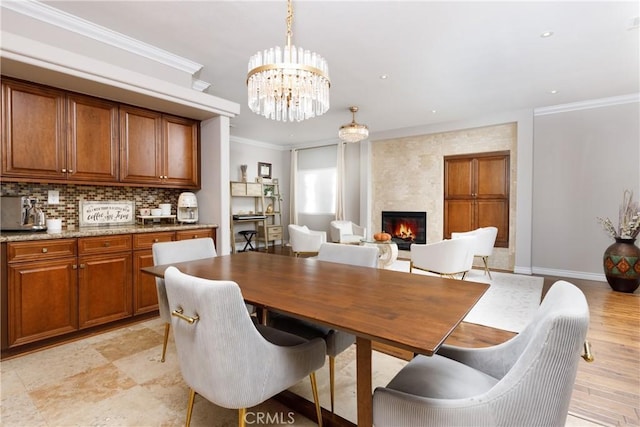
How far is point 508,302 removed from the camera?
11.8ft

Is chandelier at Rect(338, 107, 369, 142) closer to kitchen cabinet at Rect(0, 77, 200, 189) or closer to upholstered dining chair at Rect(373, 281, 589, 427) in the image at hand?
kitchen cabinet at Rect(0, 77, 200, 189)

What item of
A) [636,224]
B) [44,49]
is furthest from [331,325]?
[636,224]

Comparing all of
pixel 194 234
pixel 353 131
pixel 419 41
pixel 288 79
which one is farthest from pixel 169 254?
pixel 353 131

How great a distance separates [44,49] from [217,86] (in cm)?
189

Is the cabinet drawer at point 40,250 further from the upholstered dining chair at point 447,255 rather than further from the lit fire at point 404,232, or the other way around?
the lit fire at point 404,232

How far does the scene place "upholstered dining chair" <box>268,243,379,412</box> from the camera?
5.54 feet

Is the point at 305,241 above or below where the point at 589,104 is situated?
below

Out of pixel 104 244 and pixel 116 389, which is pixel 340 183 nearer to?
pixel 104 244

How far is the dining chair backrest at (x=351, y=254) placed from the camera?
2.12 meters

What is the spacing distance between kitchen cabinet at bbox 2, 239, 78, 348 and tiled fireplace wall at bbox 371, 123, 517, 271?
535 centimetres

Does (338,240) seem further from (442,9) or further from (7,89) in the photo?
(7,89)

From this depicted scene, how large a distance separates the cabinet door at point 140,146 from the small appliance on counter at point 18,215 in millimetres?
745

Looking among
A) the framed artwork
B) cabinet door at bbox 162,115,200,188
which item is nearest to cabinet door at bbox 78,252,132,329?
cabinet door at bbox 162,115,200,188

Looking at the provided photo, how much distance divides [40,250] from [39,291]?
1.06 feet
